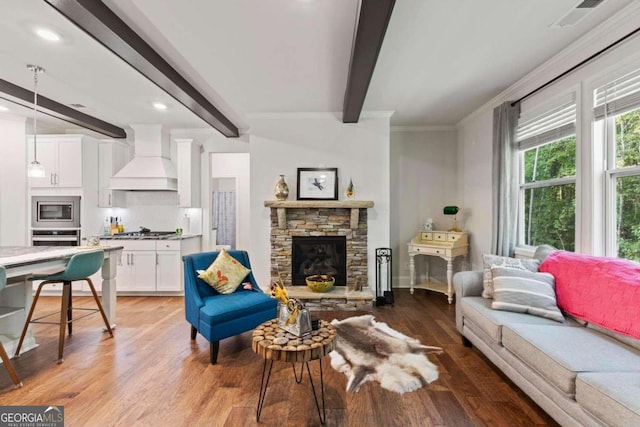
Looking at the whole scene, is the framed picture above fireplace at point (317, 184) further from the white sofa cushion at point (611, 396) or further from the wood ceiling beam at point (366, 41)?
the white sofa cushion at point (611, 396)

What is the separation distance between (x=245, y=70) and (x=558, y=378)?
338 cm

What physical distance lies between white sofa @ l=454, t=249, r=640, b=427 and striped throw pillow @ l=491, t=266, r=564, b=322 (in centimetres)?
7

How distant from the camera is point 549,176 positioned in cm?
331

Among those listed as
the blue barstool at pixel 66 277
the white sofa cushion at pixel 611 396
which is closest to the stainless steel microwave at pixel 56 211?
the blue barstool at pixel 66 277

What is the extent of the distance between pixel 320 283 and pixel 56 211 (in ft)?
13.4

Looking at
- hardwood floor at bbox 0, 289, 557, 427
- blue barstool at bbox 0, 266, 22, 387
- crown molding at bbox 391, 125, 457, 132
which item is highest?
crown molding at bbox 391, 125, 457, 132

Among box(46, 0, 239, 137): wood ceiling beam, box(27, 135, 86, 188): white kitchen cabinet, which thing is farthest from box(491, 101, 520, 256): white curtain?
box(27, 135, 86, 188): white kitchen cabinet

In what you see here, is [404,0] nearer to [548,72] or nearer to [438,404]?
[548,72]

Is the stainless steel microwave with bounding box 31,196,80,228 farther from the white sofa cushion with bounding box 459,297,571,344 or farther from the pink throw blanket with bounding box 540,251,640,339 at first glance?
the pink throw blanket with bounding box 540,251,640,339

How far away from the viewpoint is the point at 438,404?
213 cm

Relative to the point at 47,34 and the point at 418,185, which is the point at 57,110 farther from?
the point at 418,185

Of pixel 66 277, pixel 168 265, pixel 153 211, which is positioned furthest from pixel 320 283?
pixel 153 211

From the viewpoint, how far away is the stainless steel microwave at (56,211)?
4.70m

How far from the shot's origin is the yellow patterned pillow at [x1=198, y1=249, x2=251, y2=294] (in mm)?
3131
